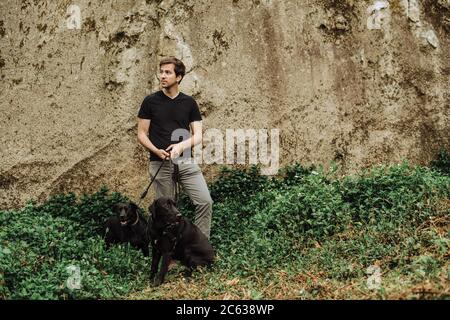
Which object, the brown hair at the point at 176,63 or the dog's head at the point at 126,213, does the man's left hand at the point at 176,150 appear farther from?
the dog's head at the point at 126,213

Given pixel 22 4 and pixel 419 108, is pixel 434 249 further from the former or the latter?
pixel 22 4

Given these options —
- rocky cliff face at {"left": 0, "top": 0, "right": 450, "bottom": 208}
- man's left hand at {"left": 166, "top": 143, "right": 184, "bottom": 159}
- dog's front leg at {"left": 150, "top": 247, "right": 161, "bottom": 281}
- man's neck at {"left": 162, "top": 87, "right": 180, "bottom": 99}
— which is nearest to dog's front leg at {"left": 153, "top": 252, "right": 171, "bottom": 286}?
dog's front leg at {"left": 150, "top": 247, "right": 161, "bottom": 281}

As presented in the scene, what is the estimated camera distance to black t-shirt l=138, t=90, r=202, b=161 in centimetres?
721

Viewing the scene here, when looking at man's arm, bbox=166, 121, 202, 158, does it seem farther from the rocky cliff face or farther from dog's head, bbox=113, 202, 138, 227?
the rocky cliff face

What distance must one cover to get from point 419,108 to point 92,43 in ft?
18.6

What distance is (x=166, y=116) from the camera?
722 cm

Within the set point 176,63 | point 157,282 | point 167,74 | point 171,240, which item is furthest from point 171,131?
point 157,282

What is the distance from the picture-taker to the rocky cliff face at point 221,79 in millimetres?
9453

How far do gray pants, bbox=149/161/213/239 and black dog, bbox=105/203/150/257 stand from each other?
92cm

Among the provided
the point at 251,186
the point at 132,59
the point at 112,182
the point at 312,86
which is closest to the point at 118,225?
the point at 112,182

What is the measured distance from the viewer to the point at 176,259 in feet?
22.6

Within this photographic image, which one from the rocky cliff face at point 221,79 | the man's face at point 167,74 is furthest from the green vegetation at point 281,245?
the man's face at point 167,74

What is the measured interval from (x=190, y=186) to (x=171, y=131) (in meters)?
0.75

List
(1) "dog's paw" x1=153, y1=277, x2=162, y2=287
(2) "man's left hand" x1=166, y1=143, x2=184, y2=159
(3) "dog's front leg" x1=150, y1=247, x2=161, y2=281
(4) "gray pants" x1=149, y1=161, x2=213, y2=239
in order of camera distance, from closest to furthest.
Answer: (1) "dog's paw" x1=153, y1=277, x2=162, y2=287
(3) "dog's front leg" x1=150, y1=247, x2=161, y2=281
(2) "man's left hand" x1=166, y1=143, x2=184, y2=159
(4) "gray pants" x1=149, y1=161, x2=213, y2=239
